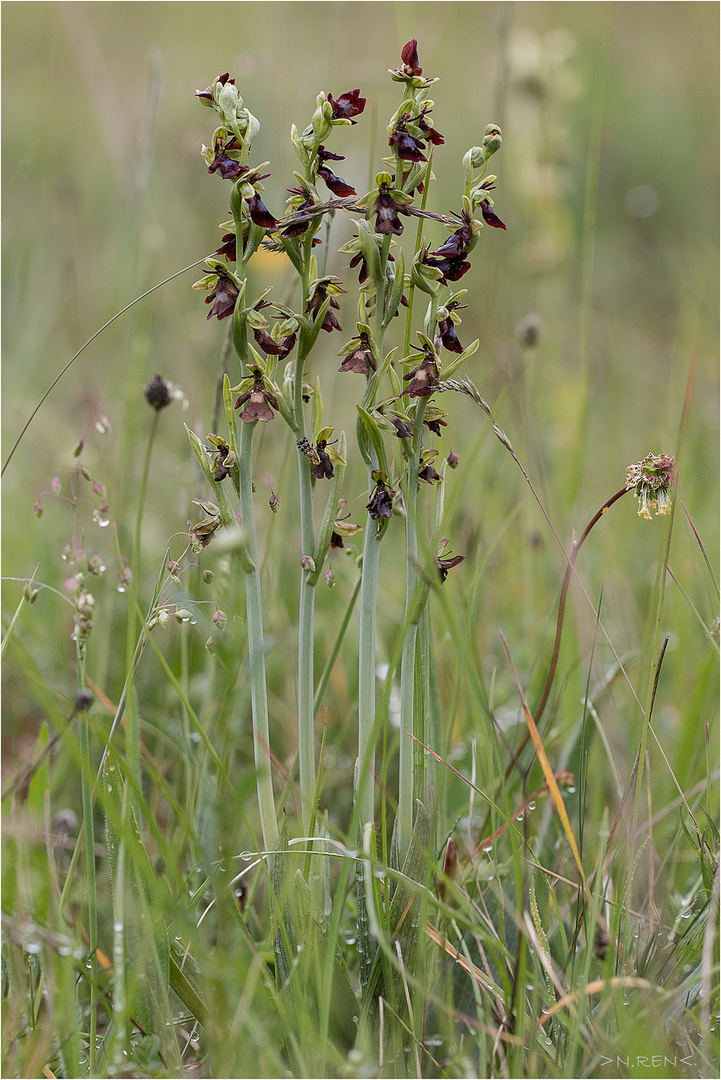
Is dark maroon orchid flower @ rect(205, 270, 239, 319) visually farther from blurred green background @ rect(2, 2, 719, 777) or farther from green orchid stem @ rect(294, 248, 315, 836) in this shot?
blurred green background @ rect(2, 2, 719, 777)

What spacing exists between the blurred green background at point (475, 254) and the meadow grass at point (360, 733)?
0.12 ft

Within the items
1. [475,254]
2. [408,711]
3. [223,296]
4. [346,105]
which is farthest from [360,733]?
[475,254]

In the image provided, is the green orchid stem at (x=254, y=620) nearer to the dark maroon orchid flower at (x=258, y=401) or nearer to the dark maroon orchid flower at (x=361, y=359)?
the dark maroon orchid flower at (x=258, y=401)

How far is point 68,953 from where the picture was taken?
112 cm

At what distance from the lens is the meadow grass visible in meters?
1.15

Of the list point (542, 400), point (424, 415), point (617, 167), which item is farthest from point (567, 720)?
point (617, 167)

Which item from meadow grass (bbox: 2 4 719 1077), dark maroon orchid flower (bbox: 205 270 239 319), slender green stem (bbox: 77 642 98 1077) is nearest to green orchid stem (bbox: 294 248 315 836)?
meadow grass (bbox: 2 4 719 1077)

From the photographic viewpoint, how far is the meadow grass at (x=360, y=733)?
1.15 metres

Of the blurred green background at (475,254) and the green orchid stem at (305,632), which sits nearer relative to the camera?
the green orchid stem at (305,632)

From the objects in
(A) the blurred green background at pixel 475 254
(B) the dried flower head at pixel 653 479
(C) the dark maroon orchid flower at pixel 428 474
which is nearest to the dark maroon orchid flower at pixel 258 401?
(C) the dark maroon orchid flower at pixel 428 474

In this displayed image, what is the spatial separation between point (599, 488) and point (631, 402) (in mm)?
1327

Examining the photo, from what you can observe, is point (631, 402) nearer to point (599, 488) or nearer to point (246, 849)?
point (599, 488)

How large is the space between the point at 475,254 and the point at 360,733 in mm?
4221

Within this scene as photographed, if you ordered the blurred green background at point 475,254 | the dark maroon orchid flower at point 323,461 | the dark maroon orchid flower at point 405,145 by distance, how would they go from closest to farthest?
the dark maroon orchid flower at point 405,145 → the dark maroon orchid flower at point 323,461 → the blurred green background at point 475,254
